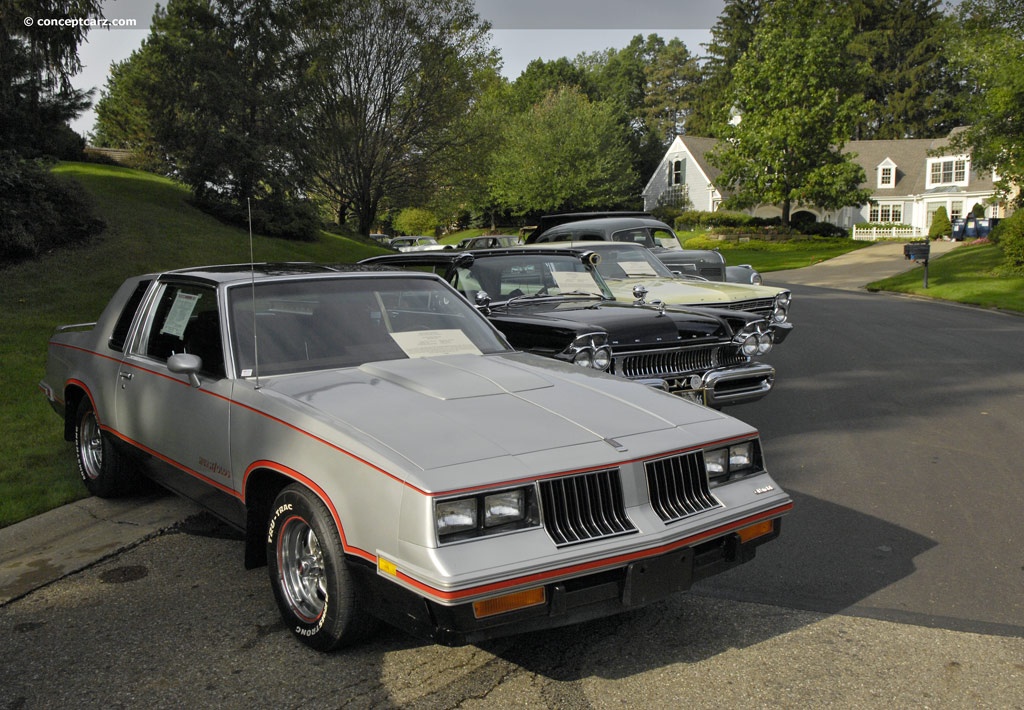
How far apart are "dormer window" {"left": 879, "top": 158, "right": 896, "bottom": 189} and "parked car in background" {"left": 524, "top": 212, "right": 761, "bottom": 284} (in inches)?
1878

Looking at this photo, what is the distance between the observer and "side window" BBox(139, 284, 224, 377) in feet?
15.1

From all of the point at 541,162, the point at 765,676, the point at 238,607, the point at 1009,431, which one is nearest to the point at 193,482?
the point at 238,607

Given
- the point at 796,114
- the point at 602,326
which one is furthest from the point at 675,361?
the point at 796,114

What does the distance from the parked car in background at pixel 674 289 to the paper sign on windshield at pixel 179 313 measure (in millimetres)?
5227

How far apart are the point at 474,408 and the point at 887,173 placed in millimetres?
62297

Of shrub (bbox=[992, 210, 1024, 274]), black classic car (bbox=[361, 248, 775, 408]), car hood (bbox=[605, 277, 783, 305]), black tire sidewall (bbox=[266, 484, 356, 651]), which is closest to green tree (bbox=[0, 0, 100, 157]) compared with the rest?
black classic car (bbox=[361, 248, 775, 408])

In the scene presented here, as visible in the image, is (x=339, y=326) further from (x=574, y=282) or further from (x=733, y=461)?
(x=574, y=282)

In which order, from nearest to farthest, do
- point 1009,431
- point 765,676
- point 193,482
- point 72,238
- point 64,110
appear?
point 765,676
point 193,482
point 1009,431
point 64,110
point 72,238

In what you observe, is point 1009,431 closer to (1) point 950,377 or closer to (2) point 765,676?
(1) point 950,377

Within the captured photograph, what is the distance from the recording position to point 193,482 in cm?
462

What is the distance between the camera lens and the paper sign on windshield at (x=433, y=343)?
476 centimetres

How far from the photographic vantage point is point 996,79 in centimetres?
2780

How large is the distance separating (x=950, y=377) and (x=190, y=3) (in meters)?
21.9

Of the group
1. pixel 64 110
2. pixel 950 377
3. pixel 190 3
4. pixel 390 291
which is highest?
pixel 190 3
